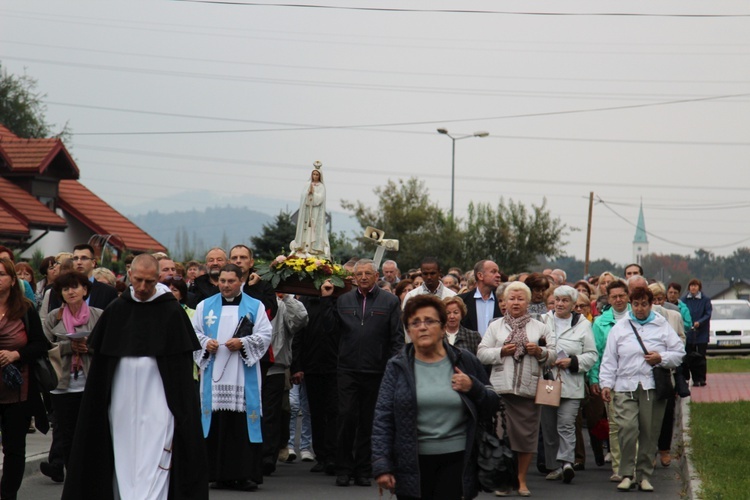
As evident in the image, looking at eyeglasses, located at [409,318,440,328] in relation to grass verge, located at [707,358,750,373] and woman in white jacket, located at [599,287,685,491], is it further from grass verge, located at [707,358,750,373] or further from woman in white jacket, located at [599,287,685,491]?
grass verge, located at [707,358,750,373]

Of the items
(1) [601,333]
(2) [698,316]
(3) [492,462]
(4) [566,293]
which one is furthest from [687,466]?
(2) [698,316]

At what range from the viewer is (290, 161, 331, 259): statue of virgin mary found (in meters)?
16.8

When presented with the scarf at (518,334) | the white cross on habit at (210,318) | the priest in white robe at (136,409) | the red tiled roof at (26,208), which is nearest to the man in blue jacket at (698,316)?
the scarf at (518,334)

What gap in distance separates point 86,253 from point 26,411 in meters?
3.20

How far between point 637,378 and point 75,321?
5224 mm

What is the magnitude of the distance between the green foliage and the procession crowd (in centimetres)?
3961

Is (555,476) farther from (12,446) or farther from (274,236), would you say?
(274,236)

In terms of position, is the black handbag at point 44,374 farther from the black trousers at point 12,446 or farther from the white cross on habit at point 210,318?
the white cross on habit at point 210,318

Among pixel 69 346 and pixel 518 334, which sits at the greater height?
pixel 518 334

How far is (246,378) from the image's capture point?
12.3 metres

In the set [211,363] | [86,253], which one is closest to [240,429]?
[211,363]

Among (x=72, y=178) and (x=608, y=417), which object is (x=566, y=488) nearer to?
(x=608, y=417)

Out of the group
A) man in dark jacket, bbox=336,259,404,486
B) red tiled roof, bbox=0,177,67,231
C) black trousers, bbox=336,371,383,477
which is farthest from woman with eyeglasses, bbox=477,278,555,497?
red tiled roof, bbox=0,177,67,231

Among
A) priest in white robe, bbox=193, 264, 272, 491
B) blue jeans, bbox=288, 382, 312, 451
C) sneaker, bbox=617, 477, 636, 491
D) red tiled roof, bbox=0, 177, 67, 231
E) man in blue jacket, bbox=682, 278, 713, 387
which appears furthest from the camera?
red tiled roof, bbox=0, 177, 67, 231
